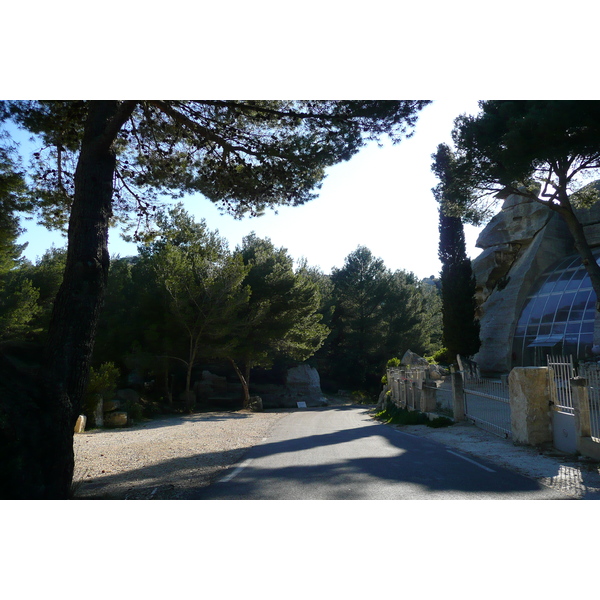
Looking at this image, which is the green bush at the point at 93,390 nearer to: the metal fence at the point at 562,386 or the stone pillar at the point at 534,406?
the stone pillar at the point at 534,406

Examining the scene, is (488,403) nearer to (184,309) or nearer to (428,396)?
(428,396)

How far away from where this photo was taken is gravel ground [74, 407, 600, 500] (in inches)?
231

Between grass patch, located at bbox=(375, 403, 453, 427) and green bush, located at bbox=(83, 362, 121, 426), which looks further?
green bush, located at bbox=(83, 362, 121, 426)

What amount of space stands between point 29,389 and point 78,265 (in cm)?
154

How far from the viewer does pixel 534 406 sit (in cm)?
823

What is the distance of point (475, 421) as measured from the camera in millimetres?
11688

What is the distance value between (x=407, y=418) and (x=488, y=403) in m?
4.37

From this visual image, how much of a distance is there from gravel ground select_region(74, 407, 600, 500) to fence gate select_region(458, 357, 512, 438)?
0.24 meters

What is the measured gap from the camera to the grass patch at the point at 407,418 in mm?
12523

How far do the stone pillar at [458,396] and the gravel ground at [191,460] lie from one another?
0.52 m

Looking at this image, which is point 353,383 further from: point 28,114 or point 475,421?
point 28,114

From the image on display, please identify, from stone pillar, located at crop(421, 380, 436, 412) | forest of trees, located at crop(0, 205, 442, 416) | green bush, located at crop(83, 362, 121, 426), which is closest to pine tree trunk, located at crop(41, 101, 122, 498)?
green bush, located at crop(83, 362, 121, 426)

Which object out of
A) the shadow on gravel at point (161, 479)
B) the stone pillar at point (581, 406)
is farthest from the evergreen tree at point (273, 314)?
the stone pillar at point (581, 406)

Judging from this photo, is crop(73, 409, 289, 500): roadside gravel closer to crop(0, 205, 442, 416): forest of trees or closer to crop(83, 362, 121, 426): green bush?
crop(83, 362, 121, 426): green bush
